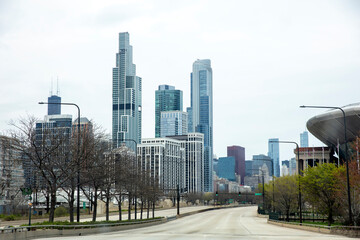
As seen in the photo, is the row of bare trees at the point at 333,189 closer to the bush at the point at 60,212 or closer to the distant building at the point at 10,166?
the distant building at the point at 10,166

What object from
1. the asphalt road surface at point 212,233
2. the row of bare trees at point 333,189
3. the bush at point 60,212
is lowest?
the bush at point 60,212

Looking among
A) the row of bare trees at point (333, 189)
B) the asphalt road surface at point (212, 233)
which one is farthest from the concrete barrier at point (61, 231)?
the row of bare trees at point (333, 189)

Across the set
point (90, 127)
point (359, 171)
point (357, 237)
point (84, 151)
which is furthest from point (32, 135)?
point (359, 171)

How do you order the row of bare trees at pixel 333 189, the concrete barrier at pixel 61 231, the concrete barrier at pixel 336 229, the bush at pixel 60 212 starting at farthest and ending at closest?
the bush at pixel 60 212 < the row of bare trees at pixel 333 189 < the concrete barrier at pixel 336 229 < the concrete barrier at pixel 61 231

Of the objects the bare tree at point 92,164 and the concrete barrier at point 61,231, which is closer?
the concrete barrier at point 61,231

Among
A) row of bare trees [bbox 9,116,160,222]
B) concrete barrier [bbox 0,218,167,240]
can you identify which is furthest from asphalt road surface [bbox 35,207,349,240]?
row of bare trees [bbox 9,116,160,222]

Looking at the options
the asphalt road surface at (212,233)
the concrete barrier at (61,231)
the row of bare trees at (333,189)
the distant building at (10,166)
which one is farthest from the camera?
the row of bare trees at (333,189)

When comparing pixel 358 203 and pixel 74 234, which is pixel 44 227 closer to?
pixel 74 234

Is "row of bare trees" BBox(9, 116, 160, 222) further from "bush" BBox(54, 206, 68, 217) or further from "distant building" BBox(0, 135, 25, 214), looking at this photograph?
"bush" BBox(54, 206, 68, 217)

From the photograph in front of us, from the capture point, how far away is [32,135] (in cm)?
4125

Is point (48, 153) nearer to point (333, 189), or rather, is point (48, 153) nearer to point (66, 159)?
point (66, 159)

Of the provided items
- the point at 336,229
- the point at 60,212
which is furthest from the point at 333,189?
the point at 60,212

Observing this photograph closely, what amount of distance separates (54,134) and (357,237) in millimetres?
29898

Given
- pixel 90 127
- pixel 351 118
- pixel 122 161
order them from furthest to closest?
1. pixel 351 118
2. pixel 122 161
3. pixel 90 127
